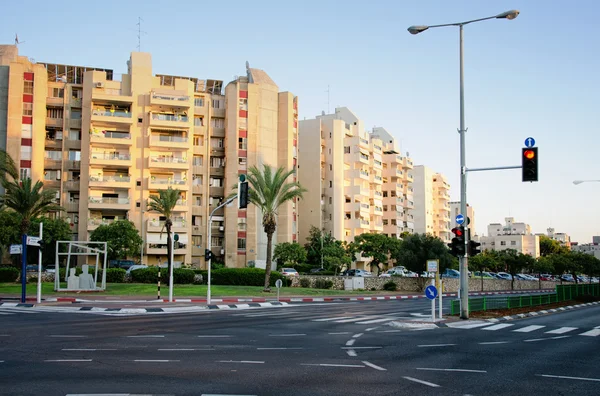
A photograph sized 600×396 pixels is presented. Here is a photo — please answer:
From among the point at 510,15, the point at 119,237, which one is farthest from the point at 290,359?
the point at 119,237

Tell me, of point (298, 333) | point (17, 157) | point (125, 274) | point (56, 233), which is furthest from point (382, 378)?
point (17, 157)

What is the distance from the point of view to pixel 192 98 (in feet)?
249

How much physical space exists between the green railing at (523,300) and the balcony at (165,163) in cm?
4560

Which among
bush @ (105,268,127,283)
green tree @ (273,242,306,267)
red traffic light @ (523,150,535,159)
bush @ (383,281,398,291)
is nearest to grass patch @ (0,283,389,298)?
bush @ (105,268,127,283)

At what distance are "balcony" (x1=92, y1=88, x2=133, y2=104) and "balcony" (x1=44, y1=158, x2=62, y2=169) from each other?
8.81m

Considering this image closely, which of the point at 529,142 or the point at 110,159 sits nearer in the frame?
the point at 529,142

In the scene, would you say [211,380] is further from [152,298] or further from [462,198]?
[152,298]

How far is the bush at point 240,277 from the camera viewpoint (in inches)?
2120

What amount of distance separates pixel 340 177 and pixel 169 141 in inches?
1173

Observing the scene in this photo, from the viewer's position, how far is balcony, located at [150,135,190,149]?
2867 inches

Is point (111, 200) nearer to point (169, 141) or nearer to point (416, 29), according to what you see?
point (169, 141)

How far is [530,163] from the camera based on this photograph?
21.1 m

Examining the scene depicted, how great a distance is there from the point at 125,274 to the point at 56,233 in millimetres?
15515

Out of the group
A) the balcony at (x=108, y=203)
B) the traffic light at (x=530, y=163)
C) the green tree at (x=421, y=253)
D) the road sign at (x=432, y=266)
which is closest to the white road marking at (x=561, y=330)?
the road sign at (x=432, y=266)
